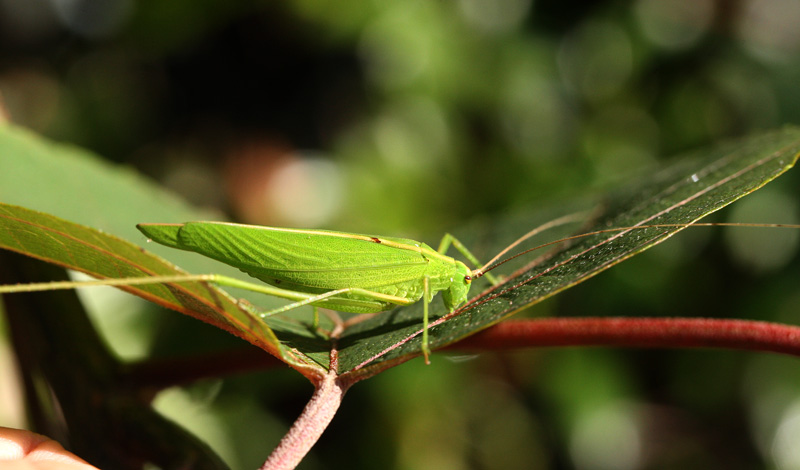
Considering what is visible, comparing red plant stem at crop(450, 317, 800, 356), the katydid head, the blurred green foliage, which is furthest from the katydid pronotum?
the blurred green foliage

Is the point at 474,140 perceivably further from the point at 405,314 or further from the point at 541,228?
the point at 405,314

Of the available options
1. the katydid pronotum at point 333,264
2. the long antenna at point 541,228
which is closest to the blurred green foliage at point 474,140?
the katydid pronotum at point 333,264

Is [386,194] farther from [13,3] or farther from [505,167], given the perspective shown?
[13,3]

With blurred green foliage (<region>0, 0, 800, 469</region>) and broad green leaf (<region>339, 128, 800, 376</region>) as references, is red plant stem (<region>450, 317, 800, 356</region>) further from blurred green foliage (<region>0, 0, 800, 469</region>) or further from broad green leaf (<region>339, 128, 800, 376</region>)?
blurred green foliage (<region>0, 0, 800, 469</region>)

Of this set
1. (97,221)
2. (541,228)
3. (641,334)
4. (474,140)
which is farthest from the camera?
(474,140)

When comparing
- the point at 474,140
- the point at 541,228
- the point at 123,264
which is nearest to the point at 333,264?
the point at 541,228

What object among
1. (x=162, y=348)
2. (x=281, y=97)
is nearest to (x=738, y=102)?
(x=281, y=97)
